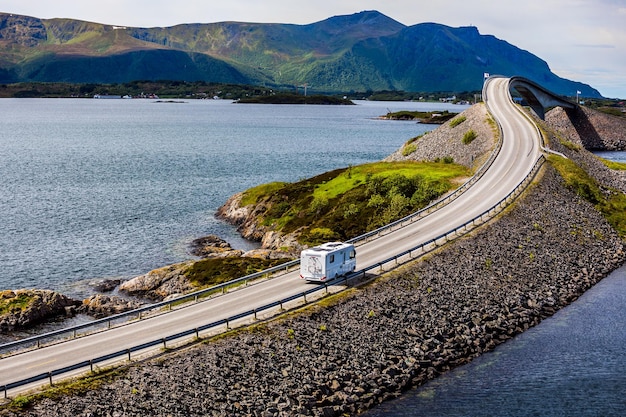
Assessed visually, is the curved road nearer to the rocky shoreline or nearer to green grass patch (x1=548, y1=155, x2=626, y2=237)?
the rocky shoreline

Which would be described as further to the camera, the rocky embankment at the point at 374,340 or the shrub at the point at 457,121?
the shrub at the point at 457,121

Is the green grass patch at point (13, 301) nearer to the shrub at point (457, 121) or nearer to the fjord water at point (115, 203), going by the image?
the fjord water at point (115, 203)

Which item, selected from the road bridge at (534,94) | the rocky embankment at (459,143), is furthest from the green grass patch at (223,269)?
the road bridge at (534,94)

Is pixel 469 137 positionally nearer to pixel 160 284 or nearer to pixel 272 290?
pixel 160 284

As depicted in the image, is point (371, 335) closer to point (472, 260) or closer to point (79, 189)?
point (472, 260)

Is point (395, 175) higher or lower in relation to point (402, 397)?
higher

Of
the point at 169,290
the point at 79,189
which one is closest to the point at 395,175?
the point at 169,290
